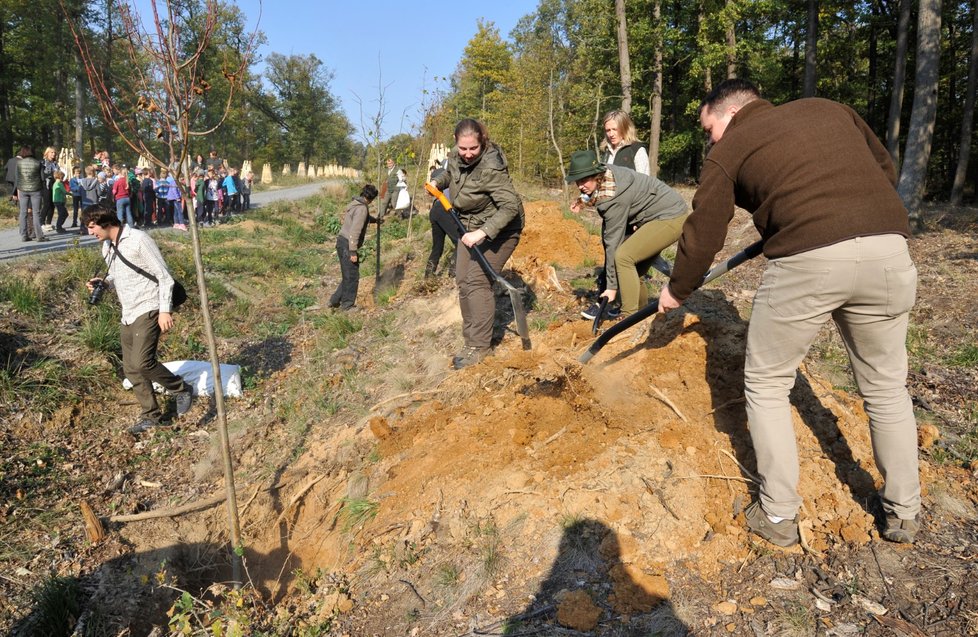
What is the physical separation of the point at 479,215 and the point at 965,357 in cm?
395

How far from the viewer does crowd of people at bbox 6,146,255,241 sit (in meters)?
10.2

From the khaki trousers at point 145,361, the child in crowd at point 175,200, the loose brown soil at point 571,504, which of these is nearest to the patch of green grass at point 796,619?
the loose brown soil at point 571,504

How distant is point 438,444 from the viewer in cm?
385

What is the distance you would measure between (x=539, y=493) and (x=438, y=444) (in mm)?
1022

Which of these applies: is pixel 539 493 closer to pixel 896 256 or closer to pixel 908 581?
pixel 908 581

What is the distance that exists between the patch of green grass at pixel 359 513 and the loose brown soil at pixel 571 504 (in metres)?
→ 0.02

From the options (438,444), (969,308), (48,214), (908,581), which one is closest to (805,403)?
(908,581)

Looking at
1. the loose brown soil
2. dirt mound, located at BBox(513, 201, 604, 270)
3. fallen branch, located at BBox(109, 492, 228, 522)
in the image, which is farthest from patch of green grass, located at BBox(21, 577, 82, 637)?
A: dirt mound, located at BBox(513, 201, 604, 270)

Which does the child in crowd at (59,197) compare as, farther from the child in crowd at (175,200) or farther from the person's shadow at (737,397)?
the person's shadow at (737,397)

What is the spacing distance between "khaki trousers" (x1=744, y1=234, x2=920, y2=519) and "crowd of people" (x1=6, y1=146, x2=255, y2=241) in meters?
7.88

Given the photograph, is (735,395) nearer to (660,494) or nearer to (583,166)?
(660,494)

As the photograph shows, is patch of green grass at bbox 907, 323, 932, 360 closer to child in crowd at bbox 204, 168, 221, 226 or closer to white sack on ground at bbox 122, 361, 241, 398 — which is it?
white sack on ground at bbox 122, 361, 241, 398

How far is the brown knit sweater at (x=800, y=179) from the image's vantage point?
88.7 inches

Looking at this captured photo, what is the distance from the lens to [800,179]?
2.30m
